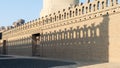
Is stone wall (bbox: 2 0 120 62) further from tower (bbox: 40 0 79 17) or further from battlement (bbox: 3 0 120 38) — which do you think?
tower (bbox: 40 0 79 17)

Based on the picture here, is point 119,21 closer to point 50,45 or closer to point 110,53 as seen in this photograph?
point 110,53

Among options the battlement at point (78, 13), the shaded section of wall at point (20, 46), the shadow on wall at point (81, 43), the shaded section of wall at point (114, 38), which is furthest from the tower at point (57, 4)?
the shaded section of wall at point (114, 38)

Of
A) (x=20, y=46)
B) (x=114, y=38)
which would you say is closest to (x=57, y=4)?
(x=20, y=46)

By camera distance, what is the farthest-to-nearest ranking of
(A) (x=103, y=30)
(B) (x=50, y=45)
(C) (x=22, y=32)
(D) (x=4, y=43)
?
(D) (x=4, y=43) < (C) (x=22, y=32) < (B) (x=50, y=45) < (A) (x=103, y=30)

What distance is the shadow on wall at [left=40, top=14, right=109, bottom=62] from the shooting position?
2627cm

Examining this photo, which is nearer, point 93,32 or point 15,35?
point 93,32

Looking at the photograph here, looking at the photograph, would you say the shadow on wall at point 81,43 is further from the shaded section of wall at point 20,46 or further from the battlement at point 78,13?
the shaded section of wall at point 20,46

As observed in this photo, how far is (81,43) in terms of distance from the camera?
30750mm

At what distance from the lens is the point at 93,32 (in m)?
28.0

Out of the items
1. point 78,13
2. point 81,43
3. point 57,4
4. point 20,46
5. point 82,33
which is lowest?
point 20,46

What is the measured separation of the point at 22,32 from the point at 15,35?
6.38 meters

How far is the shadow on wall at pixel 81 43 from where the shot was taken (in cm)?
2627

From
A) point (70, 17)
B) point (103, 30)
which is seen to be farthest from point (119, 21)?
point (70, 17)

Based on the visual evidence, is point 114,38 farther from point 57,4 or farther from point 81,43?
point 57,4
